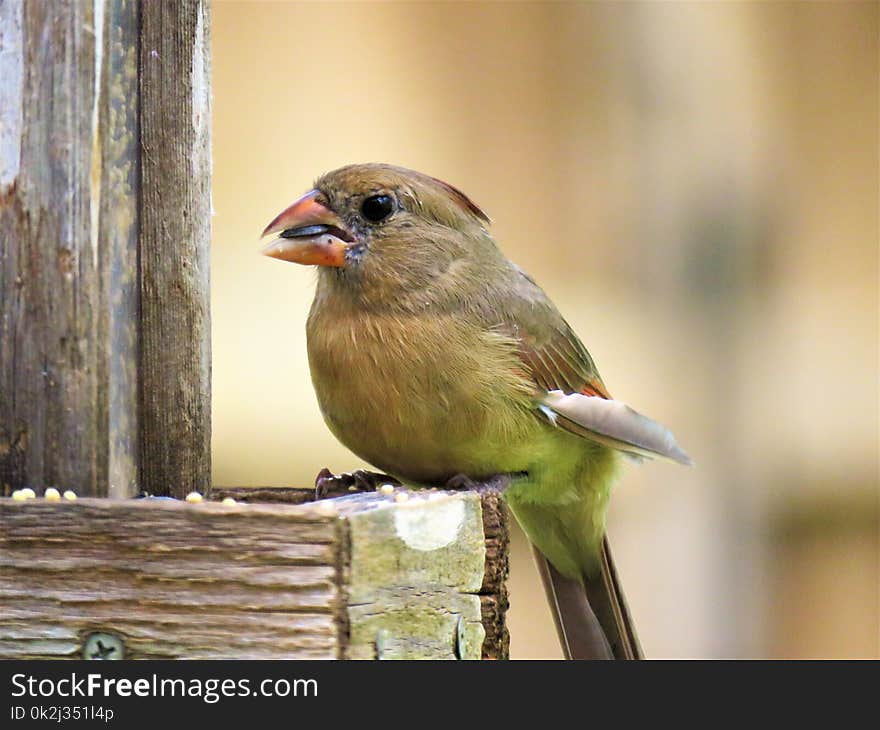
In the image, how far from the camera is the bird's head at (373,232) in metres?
3.89

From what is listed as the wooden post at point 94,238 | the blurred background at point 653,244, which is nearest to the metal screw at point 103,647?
the wooden post at point 94,238

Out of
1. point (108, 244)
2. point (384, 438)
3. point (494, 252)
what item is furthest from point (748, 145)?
point (108, 244)

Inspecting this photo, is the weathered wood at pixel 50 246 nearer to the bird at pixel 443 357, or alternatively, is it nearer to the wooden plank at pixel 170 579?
the wooden plank at pixel 170 579

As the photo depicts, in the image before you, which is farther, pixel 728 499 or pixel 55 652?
pixel 728 499

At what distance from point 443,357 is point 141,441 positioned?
2.96ft

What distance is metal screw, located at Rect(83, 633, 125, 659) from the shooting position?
240 cm

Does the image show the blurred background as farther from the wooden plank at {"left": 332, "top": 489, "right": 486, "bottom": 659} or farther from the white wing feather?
the wooden plank at {"left": 332, "top": 489, "right": 486, "bottom": 659}

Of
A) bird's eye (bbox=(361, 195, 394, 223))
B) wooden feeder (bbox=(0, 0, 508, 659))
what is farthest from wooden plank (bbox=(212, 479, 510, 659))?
bird's eye (bbox=(361, 195, 394, 223))

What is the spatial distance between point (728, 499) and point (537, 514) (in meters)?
3.32

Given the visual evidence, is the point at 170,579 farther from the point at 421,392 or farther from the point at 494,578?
the point at 421,392

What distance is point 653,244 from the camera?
7629mm

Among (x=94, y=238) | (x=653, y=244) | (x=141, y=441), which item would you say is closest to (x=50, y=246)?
(x=94, y=238)

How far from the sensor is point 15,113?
2.91 m
